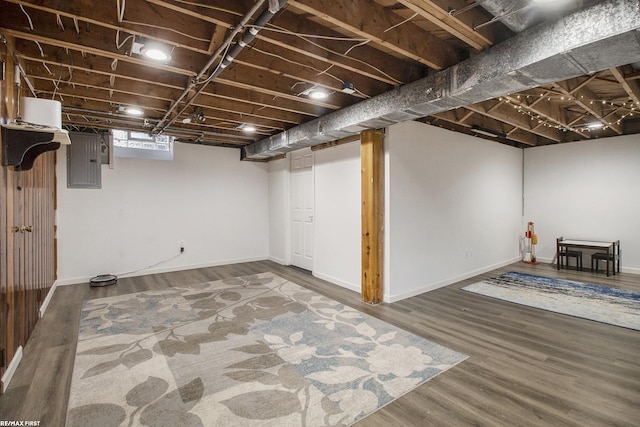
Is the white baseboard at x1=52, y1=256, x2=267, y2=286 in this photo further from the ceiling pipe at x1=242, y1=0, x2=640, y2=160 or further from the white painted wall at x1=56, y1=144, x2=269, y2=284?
the ceiling pipe at x1=242, y1=0, x2=640, y2=160

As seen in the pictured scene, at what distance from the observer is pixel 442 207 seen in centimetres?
479

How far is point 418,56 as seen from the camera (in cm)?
253

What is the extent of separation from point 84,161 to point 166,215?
155cm

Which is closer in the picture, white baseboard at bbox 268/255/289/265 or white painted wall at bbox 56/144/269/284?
white painted wall at bbox 56/144/269/284

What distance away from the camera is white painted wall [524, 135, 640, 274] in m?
5.58

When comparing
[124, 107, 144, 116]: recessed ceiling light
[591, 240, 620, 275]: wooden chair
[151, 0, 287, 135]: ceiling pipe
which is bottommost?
[591, 240, 620, 275]: wooden chair

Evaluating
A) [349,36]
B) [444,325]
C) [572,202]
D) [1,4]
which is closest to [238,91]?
[349,36]

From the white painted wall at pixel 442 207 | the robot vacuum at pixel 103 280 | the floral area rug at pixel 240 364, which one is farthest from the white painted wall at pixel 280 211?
the robot vacuum at pixel 103 280

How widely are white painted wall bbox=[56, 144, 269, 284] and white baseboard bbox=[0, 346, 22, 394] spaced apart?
9.55 feet

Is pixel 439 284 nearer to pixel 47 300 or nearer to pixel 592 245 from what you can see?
pixel 592 245

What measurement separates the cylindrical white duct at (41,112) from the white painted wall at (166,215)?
10.2 feet

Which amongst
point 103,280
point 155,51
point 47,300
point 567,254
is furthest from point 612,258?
point 47,300

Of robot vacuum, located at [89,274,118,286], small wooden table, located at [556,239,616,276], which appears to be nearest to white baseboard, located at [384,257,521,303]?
small wooden table, located at [556,239,616,276]

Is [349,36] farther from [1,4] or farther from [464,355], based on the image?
[464,355]
